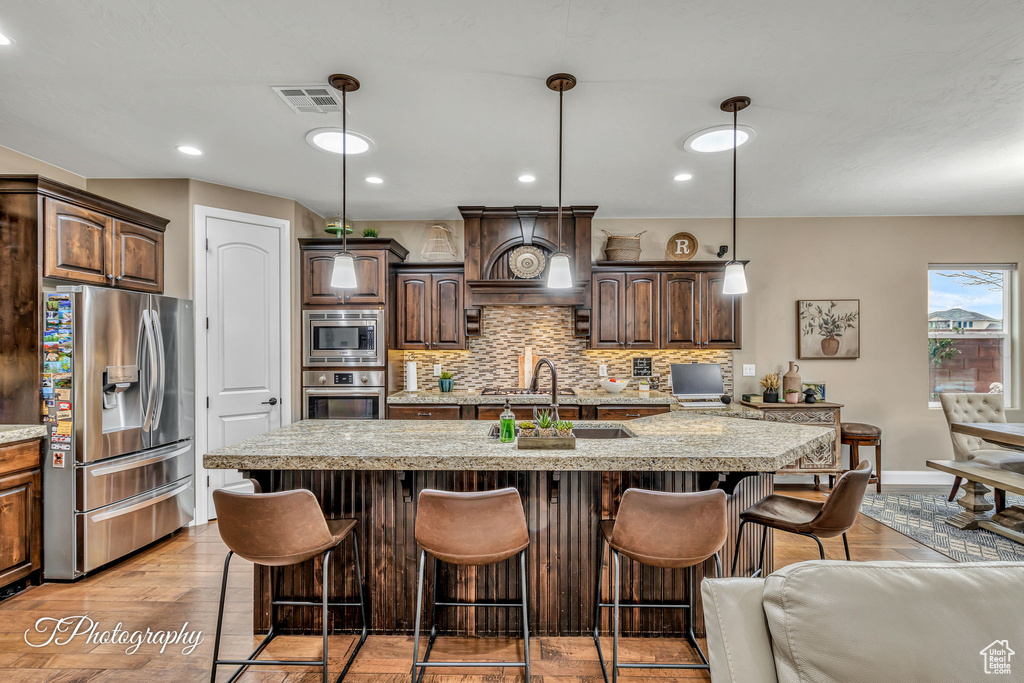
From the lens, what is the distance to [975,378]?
4.73 metres

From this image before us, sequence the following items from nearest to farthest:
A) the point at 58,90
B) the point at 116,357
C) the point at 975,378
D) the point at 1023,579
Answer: the point at 1023,579
the point at 58,90
the point at 116,357
the point at 975,378

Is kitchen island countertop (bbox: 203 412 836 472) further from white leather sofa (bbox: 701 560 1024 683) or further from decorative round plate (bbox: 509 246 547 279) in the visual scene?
decorative round plate (bbox: 509 246 547 279)

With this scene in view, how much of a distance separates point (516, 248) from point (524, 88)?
2.09m

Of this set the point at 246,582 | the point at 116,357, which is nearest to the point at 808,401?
the point at 246,582

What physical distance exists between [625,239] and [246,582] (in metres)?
3.96

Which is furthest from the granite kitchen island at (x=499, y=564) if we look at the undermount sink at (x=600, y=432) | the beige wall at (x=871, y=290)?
the beige wall at (x=871, y=290)

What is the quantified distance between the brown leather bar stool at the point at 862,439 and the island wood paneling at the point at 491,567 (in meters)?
3.05

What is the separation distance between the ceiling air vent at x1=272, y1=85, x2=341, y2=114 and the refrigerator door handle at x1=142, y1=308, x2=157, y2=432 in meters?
1.75

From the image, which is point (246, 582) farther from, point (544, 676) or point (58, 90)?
point (58, 90)

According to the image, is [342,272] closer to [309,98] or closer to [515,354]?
[309,98]

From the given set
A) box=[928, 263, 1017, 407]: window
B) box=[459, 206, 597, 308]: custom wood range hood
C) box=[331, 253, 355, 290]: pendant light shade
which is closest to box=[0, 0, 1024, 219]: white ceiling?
box=[459, 206, 597, 308]: custom wood range hood

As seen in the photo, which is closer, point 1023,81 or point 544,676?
point 544,676

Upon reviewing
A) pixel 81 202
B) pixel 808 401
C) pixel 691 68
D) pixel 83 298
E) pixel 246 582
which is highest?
pixel 691 68

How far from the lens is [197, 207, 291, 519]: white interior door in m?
3.66
